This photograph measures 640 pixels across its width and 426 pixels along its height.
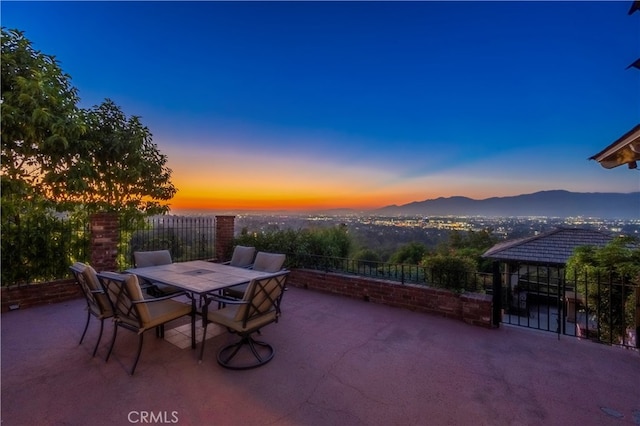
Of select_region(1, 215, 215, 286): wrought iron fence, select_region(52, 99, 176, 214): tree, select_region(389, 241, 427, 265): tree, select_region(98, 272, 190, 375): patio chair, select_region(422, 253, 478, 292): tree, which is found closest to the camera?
select_region(98, 272, 190, 375): patio chair

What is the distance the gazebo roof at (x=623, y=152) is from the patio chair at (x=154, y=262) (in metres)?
5.86

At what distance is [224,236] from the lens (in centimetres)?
701

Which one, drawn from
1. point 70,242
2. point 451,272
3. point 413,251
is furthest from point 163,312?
point 413,251

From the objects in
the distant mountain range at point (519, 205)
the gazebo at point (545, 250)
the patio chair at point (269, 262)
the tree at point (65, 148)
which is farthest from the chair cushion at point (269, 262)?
the distant mountain range at point (519, 205)

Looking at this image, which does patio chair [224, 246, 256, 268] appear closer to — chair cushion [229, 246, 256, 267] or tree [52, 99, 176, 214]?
chair cushion [229, 246, 256, 267]

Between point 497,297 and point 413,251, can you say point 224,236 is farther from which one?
point 413,251

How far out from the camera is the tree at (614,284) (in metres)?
3.65

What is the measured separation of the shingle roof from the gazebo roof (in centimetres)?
613

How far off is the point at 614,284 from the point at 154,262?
668 centimetres

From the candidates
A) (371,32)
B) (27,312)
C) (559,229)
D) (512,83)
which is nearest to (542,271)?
(559,229)

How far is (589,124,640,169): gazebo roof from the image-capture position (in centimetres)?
283

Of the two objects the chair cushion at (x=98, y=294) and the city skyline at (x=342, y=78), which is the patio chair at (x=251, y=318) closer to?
the chair cushion at (x=98, y=294)

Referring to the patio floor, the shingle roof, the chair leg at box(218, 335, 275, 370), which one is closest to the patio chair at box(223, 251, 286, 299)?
the patio floor

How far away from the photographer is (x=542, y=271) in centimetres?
995
